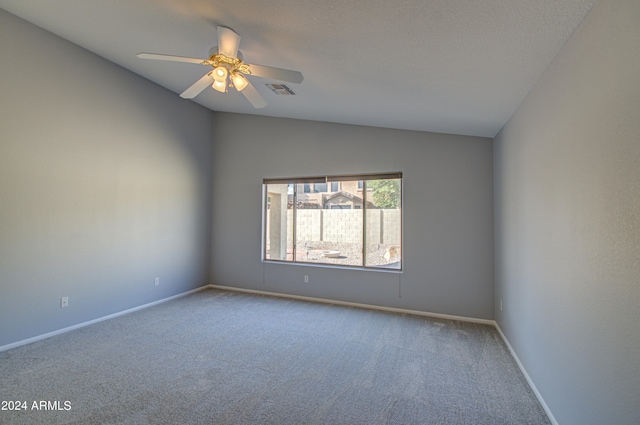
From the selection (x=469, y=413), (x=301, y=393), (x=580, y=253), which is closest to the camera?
(x=580, y=253)

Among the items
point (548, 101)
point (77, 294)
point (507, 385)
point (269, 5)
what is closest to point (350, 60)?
point (269, 5)

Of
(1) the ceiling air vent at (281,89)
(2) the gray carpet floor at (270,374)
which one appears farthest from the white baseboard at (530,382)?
(1) the ceiling air vent at (281,89)

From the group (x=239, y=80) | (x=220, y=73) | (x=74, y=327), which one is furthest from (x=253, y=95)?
(x=74, y=327)

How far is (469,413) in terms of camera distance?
203cm

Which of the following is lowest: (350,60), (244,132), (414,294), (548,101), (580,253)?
(414,294)

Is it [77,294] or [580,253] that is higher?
[580,253]

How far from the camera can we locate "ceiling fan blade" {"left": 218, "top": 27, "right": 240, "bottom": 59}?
2.19 meters

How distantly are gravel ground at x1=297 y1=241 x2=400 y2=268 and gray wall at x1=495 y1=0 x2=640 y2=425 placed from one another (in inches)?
81.4

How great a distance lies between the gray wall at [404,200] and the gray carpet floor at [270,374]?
591mm

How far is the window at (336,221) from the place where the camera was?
4367 mm

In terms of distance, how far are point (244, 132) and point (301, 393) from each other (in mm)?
4386

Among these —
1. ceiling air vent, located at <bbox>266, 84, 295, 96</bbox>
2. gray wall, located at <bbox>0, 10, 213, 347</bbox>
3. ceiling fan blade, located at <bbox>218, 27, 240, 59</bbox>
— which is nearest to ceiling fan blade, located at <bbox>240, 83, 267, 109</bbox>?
ceiling fan blade, located at <bbox>218, 27, 240, 59</bbox>

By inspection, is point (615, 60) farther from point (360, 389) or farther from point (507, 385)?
point (360, 389)

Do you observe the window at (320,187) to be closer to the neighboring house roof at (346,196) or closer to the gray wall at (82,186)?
the neighboring house roof at (346,196)
